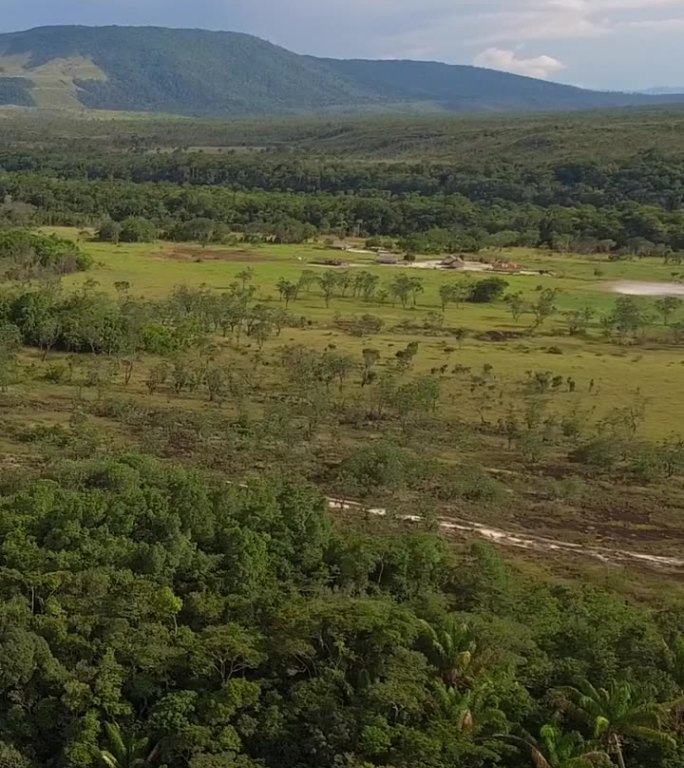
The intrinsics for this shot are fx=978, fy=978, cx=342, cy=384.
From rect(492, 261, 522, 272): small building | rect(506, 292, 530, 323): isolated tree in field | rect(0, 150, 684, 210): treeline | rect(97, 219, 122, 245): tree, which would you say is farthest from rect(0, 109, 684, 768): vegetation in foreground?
rect(0, 150, 684, 210): treeline

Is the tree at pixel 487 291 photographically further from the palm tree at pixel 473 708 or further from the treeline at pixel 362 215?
the palm tree at pixel 473 708

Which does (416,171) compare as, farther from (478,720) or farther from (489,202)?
(478,720)

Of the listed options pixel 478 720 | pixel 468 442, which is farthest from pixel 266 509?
pixel 468 442

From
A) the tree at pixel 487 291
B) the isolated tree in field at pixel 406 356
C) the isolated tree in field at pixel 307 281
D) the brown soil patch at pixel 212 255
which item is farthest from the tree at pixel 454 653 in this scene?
the brown soil patch at pixel 212 255

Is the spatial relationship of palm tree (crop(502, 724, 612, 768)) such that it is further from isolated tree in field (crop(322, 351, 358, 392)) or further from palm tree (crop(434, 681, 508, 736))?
isolated tree in field (crop(322, 351, 358, 392))

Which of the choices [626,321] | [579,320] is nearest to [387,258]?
[579,320]

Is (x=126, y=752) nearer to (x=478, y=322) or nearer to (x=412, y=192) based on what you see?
(x=478, y=322)
